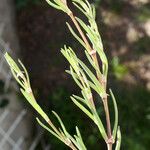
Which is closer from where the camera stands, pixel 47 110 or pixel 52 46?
pixel 47 110

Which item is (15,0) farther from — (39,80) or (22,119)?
(22,119)

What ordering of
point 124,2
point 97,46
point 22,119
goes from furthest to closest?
point 124,2 < point 22,119 < point 97,46

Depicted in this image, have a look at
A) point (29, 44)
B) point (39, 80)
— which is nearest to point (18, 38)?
point (29, 44)

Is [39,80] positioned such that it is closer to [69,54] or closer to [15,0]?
[15,0]

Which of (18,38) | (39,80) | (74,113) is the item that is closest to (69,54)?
(74,113)

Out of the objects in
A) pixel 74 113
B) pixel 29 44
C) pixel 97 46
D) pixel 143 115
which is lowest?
pixel 143 115

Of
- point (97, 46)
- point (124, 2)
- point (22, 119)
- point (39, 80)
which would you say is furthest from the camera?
point (124, 2)

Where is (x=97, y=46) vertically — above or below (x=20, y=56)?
above
